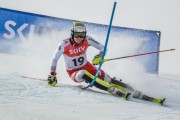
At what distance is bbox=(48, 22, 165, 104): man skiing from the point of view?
5.68m

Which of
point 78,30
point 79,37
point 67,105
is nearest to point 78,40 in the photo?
point 79,37

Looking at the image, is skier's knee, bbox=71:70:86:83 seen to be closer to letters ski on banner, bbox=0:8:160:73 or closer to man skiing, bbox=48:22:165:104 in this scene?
man skiing, bbox=48:22:165:104

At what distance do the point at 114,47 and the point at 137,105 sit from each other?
5.11 meters

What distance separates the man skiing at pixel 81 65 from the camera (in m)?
5.68

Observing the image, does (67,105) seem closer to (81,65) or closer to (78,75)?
Result: (78,75)

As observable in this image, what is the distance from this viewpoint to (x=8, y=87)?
5176 mm

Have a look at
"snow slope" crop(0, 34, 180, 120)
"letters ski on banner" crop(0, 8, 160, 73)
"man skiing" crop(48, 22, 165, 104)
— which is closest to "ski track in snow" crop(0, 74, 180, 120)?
"snow slope" crop(0, 34, 180, 120)

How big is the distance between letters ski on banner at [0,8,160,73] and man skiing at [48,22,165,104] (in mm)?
3478

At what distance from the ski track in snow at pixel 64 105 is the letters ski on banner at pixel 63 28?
4100 millimetres

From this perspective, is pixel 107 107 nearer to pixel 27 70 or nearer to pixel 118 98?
pixel 118 98

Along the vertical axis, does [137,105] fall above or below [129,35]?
below

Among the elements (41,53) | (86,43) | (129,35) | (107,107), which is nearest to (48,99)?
(107,107)

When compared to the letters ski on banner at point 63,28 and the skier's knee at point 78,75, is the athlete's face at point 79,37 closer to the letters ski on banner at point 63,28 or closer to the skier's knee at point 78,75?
the skier's knee at point 78,75

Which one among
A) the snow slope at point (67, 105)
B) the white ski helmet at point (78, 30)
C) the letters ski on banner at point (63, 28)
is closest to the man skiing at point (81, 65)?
the white ski helmet at point (78, 30)
